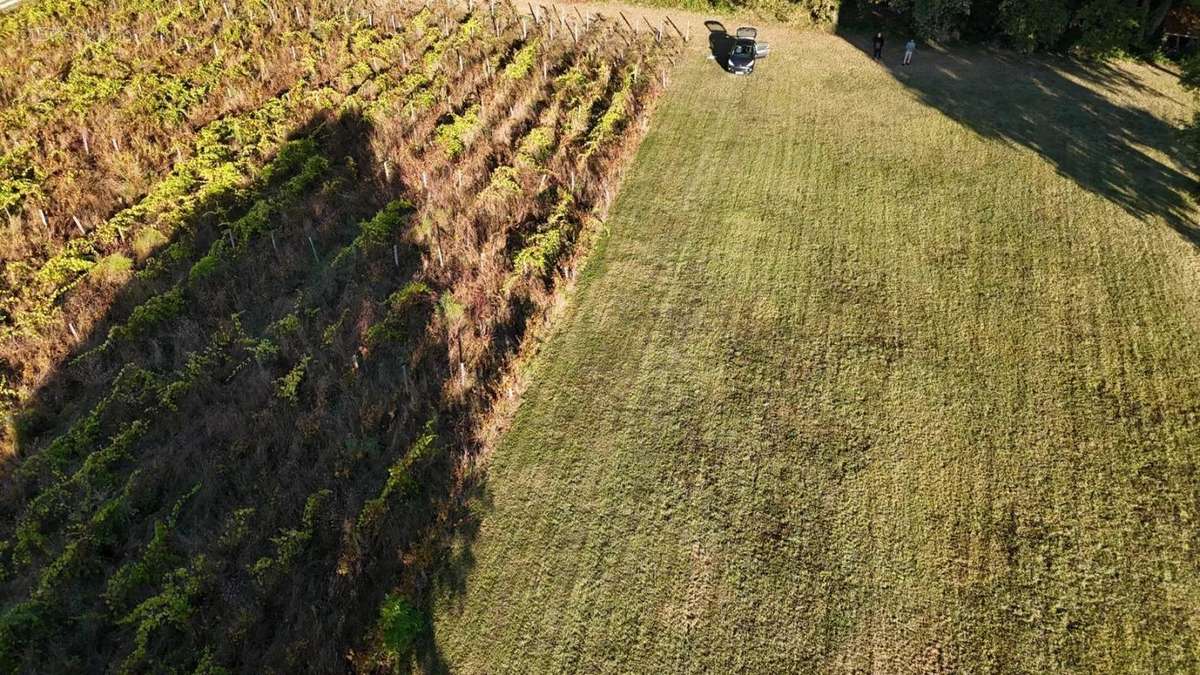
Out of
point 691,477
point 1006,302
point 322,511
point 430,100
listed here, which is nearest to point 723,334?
point 691,477

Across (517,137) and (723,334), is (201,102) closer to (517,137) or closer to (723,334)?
(517,137)

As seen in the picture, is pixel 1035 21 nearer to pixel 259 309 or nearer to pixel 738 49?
pixel 738 49

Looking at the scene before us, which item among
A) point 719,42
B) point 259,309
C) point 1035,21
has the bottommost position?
point 259,309

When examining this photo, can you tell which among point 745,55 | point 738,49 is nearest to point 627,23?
point 738,49

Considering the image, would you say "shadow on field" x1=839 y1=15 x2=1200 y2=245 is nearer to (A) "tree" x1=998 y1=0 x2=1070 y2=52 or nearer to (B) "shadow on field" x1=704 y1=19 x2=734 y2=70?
(A) "tree" x1=998 y1=0 x2=1070 y2=52

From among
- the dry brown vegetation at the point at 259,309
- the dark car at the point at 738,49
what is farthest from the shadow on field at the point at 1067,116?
the dry brown vegetation at the point at 259,309

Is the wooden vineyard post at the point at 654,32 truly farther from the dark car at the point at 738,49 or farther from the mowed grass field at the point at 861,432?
the mowed grass field at the point at 861,432
